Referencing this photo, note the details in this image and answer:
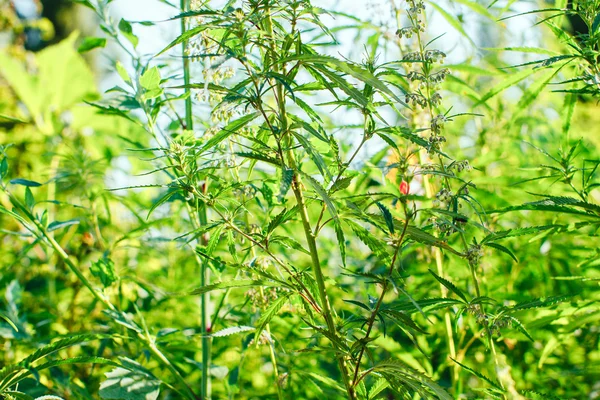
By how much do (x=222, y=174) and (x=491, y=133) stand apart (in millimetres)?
1062

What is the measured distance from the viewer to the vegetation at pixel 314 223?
0.82m

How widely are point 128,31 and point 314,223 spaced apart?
2.61 feet

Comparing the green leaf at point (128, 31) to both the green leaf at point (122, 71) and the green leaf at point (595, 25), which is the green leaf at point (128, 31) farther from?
the green leaf at point (595, 25)

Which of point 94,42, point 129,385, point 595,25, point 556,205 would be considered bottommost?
point 129,385

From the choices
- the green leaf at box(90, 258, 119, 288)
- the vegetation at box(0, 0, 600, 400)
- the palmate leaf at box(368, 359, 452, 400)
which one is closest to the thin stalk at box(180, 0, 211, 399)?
the vegetation at box(0, 0, 600, 400)

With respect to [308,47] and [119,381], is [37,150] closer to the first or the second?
A: [119,381]

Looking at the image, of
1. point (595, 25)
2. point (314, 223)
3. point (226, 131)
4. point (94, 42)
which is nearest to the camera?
point (226, 131)

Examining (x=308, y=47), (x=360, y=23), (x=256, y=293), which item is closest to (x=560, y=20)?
(x=360, y=23)

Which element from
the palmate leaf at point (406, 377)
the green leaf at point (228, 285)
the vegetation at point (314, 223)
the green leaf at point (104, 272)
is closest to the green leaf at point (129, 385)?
the vegetation at point (314, 223)

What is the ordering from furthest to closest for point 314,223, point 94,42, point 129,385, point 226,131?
point 314,223 < point 94,42 < point 129,385 < point 226,131

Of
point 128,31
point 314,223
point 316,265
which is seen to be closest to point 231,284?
point 316,265

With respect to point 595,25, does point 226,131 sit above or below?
below

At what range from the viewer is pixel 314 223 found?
1800 millimetres

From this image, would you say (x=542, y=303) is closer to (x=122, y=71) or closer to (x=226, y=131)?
(x=226, y=131)
